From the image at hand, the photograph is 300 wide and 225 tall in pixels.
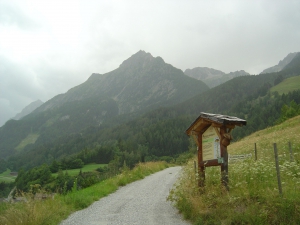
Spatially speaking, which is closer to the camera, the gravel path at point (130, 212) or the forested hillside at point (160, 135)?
the gravel path at point (130, 212)

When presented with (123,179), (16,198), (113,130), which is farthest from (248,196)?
(113,130)

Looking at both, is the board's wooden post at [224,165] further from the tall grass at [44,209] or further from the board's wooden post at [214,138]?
the tall grass at [44,209]

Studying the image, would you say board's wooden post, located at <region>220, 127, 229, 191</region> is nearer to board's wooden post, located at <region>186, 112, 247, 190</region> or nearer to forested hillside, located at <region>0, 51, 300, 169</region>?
board's wooden post, located at <region>186, 112, 247, 190</region>

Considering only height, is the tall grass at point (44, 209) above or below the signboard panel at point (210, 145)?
below

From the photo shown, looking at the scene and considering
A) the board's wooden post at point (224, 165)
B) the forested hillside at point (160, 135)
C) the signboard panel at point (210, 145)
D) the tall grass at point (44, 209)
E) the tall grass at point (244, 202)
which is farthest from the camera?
the forested hillside at point (160, 135)

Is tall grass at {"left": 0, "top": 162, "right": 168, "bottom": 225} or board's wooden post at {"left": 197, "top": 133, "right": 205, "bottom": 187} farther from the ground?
board's wooden post at {"left": 197, "top": 133, "right": 205, "bottom": 187}

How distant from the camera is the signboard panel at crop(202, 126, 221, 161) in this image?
9.20 metres

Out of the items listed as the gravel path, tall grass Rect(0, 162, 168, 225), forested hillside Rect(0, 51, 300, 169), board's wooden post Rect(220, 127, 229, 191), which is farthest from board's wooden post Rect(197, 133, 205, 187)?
forested hillside Rect(0, 51, 300, 169)

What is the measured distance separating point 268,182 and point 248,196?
1385 mm

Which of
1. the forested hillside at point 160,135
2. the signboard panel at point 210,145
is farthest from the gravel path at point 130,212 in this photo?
the forested hillside at point 160,135

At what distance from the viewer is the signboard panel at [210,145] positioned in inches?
362

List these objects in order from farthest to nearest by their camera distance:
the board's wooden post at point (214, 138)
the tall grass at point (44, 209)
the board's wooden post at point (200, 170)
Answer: the board's wooden post at point (200, 170) → the board's wooden post at point (214, 138) → the tall grass at point (44, 209)

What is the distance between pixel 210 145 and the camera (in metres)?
9.55

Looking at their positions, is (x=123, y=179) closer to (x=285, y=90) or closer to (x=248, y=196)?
(x=248, y=196)
